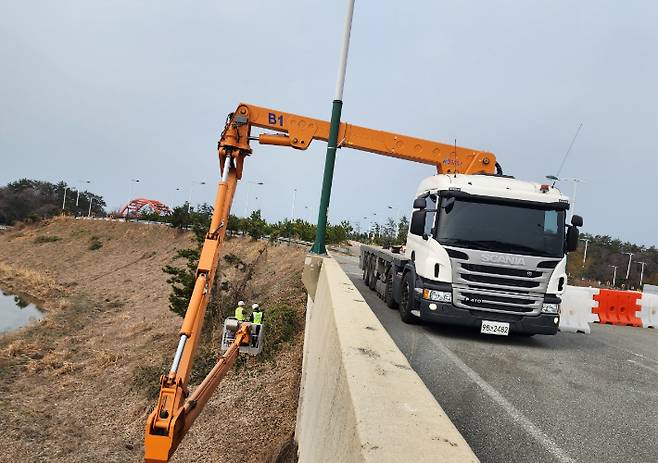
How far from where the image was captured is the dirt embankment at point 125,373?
10.8m

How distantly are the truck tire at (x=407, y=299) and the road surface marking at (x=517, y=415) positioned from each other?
6.18 feet

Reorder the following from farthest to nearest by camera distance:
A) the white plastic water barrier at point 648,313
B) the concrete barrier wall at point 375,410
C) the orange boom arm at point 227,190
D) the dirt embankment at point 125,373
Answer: the white plastic water barrier at point 648,313, the dirt embankment at point 125,373, the orange boom arm at point 227,190, the concrete barrier wall at point 375,410

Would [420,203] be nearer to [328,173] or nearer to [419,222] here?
[419,222]

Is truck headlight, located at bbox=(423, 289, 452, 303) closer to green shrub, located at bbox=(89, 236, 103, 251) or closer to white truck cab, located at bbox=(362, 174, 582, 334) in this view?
white truck cab, located at bbox=(362, 174, 582, 334)

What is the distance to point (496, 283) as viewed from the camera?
25.0 ft

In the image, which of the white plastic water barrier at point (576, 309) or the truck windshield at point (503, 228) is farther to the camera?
the white plastic water barrier at point (576, 309)

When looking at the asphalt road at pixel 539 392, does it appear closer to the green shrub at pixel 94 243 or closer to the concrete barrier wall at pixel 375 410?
the concrete barrier wall at pixel 375 410

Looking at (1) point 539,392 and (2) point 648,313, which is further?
(2) point 648,313

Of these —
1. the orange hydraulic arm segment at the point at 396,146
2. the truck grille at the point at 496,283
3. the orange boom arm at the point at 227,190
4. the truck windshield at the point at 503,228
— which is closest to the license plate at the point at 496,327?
the truck grille at the point at 496,283

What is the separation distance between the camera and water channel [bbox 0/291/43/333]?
99.5 ft

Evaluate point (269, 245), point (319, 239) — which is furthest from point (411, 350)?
point (269, 245)

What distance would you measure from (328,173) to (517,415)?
8316 mm

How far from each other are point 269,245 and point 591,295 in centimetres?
2402

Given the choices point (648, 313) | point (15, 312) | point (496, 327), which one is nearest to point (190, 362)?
point (496, 327)
